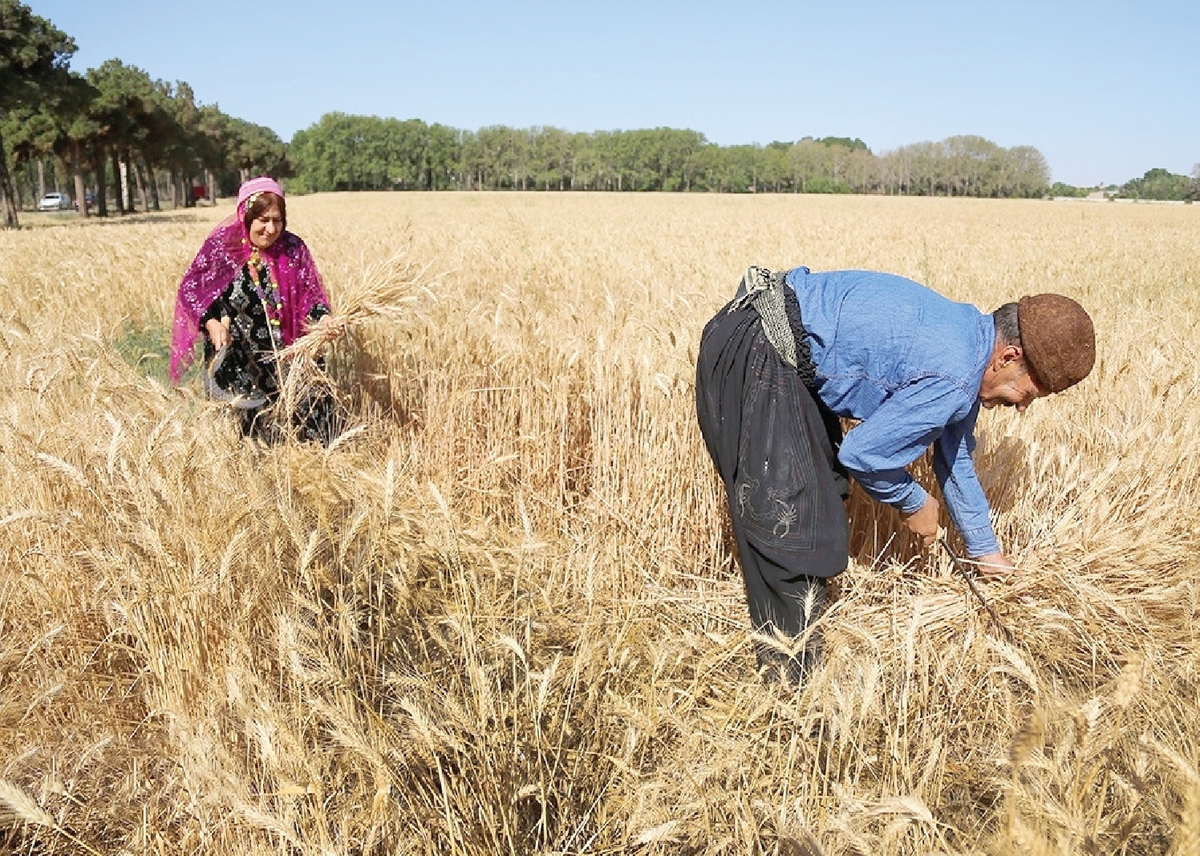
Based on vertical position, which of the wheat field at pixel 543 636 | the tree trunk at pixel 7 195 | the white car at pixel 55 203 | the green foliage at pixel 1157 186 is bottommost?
the wheat field at pixel 543 636

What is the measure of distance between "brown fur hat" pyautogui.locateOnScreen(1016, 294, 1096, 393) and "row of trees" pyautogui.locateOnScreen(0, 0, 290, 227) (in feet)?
96.6

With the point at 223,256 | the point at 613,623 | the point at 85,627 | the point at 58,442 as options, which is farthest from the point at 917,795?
the point at 223,256

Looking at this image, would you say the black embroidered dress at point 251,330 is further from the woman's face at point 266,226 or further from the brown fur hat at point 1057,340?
the brown fur hat at point 1057,340

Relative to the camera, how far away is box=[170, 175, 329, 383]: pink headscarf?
376cm

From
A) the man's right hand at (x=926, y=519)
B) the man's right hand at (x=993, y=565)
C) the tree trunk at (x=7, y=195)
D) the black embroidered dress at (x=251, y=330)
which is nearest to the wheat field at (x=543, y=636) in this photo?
the man's right hand at (x=993, y=565)

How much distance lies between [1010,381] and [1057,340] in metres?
0.19

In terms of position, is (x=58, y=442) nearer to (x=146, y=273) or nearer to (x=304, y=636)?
(x=304, y=636)

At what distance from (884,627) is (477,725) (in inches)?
53.8

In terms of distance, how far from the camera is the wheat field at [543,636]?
1572 millimetres

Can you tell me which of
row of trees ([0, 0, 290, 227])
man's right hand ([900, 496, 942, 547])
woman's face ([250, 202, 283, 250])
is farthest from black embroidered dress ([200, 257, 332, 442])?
row of trees ([0, 0, 290, 227])

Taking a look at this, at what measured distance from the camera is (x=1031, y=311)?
2016 millimetres

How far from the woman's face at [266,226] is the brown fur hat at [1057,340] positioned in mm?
3174

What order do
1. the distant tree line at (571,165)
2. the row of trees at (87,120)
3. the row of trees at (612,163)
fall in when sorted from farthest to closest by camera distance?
the row of trees at (612,163), the distant tree line at (571,165), the row of trees at (87,120)

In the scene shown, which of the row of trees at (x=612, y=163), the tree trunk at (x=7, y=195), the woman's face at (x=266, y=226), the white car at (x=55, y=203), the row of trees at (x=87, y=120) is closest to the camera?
the woman's face at (x=266, y=226)
